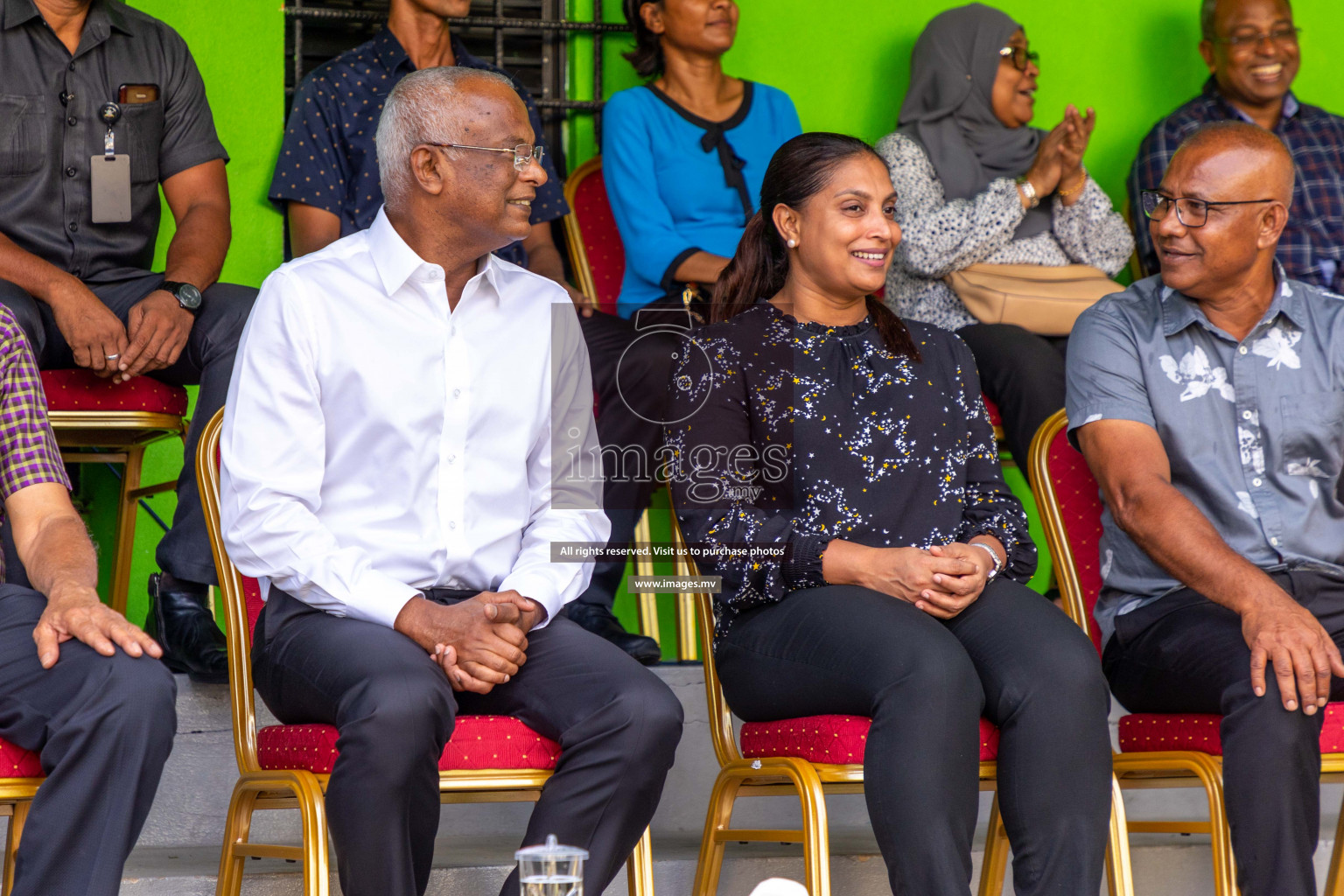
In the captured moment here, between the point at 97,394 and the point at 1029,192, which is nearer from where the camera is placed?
the point at 97,394

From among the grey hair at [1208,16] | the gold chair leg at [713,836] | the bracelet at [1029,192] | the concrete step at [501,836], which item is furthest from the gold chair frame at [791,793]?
the grey hair at [1208,16]

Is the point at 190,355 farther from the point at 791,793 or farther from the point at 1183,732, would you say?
the point at 1183,732

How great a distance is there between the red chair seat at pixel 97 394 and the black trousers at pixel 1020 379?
1780 mm

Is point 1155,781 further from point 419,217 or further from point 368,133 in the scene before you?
point 368,133

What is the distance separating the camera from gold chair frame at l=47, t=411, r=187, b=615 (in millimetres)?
2582

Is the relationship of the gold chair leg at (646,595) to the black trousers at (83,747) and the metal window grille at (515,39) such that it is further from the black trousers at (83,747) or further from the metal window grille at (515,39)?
the black trousers at (83,747)

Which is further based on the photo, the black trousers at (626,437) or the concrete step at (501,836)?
the black trousers at (626,437)

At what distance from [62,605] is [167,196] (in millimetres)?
1430

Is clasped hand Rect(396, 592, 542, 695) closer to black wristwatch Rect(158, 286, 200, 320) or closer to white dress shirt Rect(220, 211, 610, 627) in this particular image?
white dress shirt Rect(220, 211, 610, 627)

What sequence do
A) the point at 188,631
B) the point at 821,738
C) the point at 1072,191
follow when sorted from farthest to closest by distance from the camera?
1. the point at 1072,191
2. the point at 188,631
3. the point at 821,738

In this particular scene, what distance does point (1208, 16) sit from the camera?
3.79 meters

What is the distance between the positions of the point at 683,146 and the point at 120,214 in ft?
4.28

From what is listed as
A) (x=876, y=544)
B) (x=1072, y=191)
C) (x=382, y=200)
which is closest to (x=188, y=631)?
(x=382, y=200)

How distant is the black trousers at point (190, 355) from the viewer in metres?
2.49
